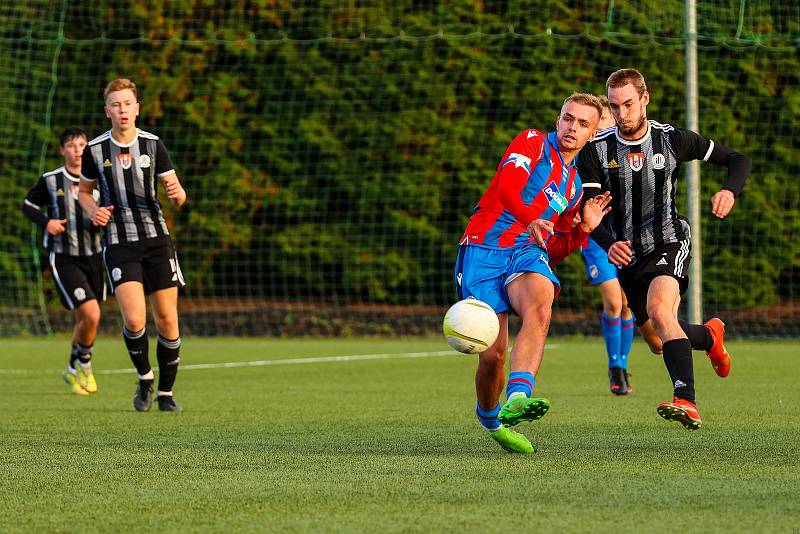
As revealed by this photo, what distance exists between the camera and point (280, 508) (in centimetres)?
452

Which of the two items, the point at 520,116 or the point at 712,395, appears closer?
the point at 712,395

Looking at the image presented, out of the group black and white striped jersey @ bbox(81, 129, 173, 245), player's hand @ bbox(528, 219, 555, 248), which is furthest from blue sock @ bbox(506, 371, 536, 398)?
black and white striped jersey @ bbox(81, 129, 173, 245)

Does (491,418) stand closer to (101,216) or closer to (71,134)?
(101,216)

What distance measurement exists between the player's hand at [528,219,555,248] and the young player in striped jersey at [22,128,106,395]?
495cm

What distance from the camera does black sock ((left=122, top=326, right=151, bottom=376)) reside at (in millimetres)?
8523

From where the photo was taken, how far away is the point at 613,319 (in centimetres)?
935

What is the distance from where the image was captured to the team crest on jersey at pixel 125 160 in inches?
327

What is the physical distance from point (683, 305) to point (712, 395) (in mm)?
6990

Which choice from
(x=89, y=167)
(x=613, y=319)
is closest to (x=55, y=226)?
(x=89, y=167)

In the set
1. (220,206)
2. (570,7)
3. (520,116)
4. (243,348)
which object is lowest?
(243,348)

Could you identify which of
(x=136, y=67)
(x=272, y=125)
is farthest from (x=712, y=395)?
(x=136, y=67)

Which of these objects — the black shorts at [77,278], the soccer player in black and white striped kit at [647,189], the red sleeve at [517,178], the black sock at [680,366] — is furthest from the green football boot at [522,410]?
the black shorts at [77,278]

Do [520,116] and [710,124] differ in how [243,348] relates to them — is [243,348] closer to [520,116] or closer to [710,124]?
[520,116]

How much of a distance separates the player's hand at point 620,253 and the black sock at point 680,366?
441mm
